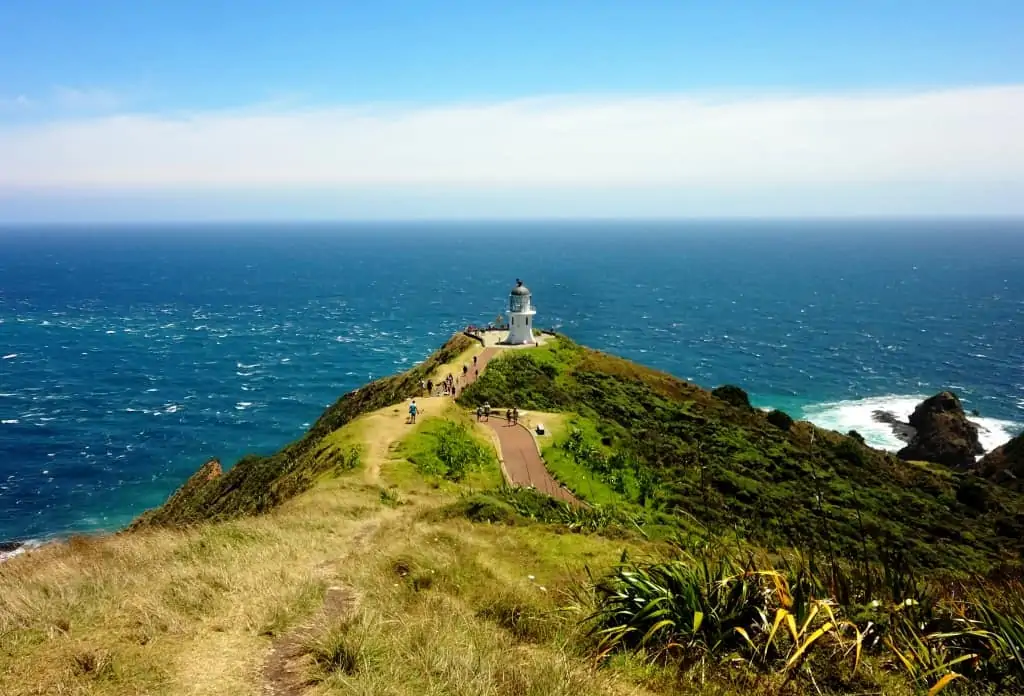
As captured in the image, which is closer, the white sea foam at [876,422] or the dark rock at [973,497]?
the dark rock at [973,497]

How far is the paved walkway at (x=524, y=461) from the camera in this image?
23656mm

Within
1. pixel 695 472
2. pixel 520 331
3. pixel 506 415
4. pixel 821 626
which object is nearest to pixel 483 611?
pixel 821 626

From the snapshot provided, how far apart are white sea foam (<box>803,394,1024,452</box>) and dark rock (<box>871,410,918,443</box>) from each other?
38cm

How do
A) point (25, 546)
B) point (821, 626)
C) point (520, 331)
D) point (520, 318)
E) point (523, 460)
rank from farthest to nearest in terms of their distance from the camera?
point (520, 331)
point (520, 318)
point (25, 546)
point (523, 460)
point (821, 626)

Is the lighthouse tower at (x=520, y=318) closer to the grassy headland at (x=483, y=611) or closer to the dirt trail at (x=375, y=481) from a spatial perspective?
the dirt trail at (x=375, y=481)

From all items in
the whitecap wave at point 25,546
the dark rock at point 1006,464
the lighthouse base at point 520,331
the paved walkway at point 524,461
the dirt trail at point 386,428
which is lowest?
the whitecap wave at point 25,546

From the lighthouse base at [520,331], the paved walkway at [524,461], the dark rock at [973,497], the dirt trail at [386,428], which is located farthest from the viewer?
the lighthouse base at [520,331]

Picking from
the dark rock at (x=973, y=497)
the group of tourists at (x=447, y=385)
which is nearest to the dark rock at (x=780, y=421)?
the dark rock at (x=973, y=497)

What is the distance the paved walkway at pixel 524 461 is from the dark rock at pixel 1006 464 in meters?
33.2

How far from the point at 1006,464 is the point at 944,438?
8.07 m

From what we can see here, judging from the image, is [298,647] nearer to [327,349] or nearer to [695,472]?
[695,472]

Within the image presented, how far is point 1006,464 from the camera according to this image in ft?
140

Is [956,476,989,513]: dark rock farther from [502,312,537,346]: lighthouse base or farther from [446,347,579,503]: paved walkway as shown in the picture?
[502,312,537,346]: lighthouse base

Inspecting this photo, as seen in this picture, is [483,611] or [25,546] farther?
[25,546]
